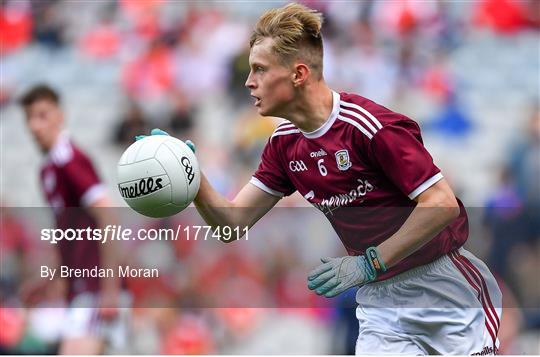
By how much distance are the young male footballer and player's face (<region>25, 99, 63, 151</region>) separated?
9.55 ft

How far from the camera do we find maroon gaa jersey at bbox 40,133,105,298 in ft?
19.4

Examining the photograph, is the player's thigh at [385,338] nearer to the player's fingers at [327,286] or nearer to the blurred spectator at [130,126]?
the player's fingers at [327,286]

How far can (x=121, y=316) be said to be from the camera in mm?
5996

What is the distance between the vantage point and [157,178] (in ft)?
13.1

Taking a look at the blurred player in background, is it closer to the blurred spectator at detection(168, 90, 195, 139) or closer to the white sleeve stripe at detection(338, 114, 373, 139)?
the white sleeve stripe at detection(338, 114, 373, 139)

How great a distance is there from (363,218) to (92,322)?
2.51 meters

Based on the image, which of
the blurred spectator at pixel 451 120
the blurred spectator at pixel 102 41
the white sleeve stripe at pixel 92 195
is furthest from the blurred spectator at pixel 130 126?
the white sleeve stripe at pixel 92 195

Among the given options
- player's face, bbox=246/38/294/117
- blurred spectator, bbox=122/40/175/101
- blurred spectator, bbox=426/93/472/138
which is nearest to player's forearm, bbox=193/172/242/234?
player's face, bbox=246/38/294/117

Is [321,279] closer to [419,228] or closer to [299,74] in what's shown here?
[419,228]

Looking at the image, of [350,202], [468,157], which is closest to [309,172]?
[350,202]

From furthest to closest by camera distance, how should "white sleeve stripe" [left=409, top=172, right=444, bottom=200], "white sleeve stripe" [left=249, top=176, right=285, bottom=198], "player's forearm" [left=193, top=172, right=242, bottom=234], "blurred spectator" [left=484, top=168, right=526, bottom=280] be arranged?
"blurred spectator" [left=484, top=168, right=526, bottom=280] → "white sleeve stripe" [left=249, top=176, right=285, bottom=198] → "player's forearm" [left=193, top=172, right=242, bottom=234] → "white sleeve stripe" [left=409, top=172, right=444, bottom=200]

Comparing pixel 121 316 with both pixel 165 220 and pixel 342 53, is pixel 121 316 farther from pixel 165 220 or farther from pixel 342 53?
pixel 342 53

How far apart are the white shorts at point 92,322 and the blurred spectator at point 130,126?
11.6 feet

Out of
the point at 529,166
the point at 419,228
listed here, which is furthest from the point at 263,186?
the point at 529,166
